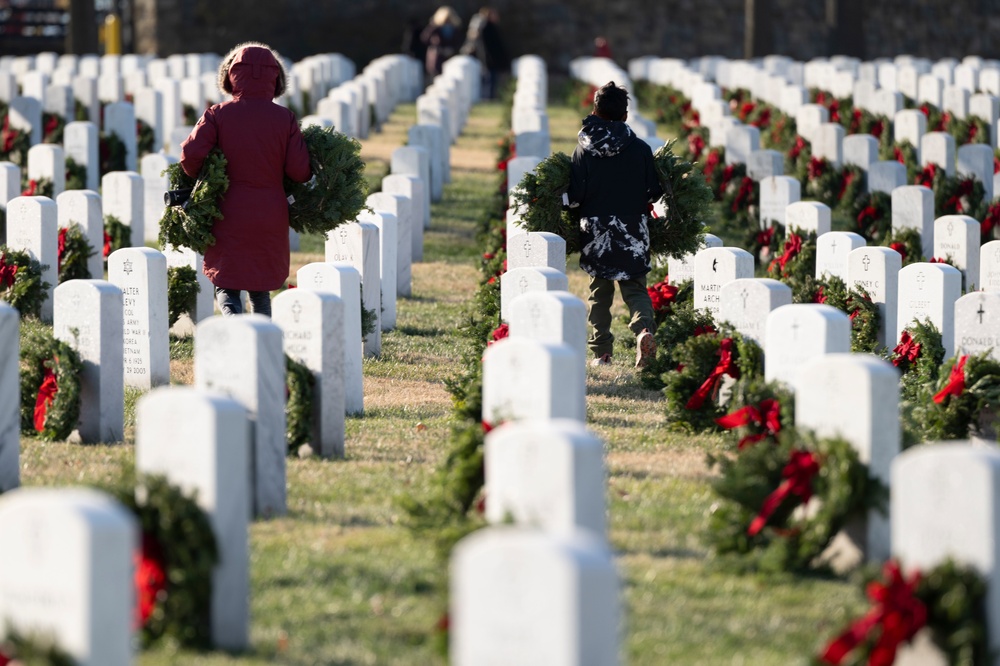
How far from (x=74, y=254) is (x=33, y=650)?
24.1 ft

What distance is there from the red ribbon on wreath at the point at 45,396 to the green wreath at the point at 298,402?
3.81ft

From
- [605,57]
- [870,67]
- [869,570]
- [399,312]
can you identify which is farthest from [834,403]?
[605,57]

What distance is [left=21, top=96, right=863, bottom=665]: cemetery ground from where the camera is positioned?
5230 mm

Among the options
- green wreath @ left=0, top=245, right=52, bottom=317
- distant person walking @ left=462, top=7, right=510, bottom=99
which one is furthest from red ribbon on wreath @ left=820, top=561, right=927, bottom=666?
distant person walking @ left=462, top=7, right=510, bottom=99

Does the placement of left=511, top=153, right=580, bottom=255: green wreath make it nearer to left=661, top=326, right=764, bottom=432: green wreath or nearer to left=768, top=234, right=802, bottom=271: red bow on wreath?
left=661, top=326, right=764, bottom=432: green wreath

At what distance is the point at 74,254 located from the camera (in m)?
11.3

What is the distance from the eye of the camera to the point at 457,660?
13.9 ft

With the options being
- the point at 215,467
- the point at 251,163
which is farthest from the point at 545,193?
the point at 215,467

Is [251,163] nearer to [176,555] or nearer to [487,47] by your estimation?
[176,555]

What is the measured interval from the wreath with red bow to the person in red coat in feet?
15.9

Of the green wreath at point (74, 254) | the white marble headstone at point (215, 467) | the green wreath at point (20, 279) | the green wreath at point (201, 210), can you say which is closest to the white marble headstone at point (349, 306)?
the green wreath at point (201, 210)

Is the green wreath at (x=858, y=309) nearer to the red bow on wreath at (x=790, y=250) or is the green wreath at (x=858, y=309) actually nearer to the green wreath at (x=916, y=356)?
the green wreath at (x=916, y=356)

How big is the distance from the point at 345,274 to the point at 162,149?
11.5 meters

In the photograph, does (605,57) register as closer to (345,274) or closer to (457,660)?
(345,274)
